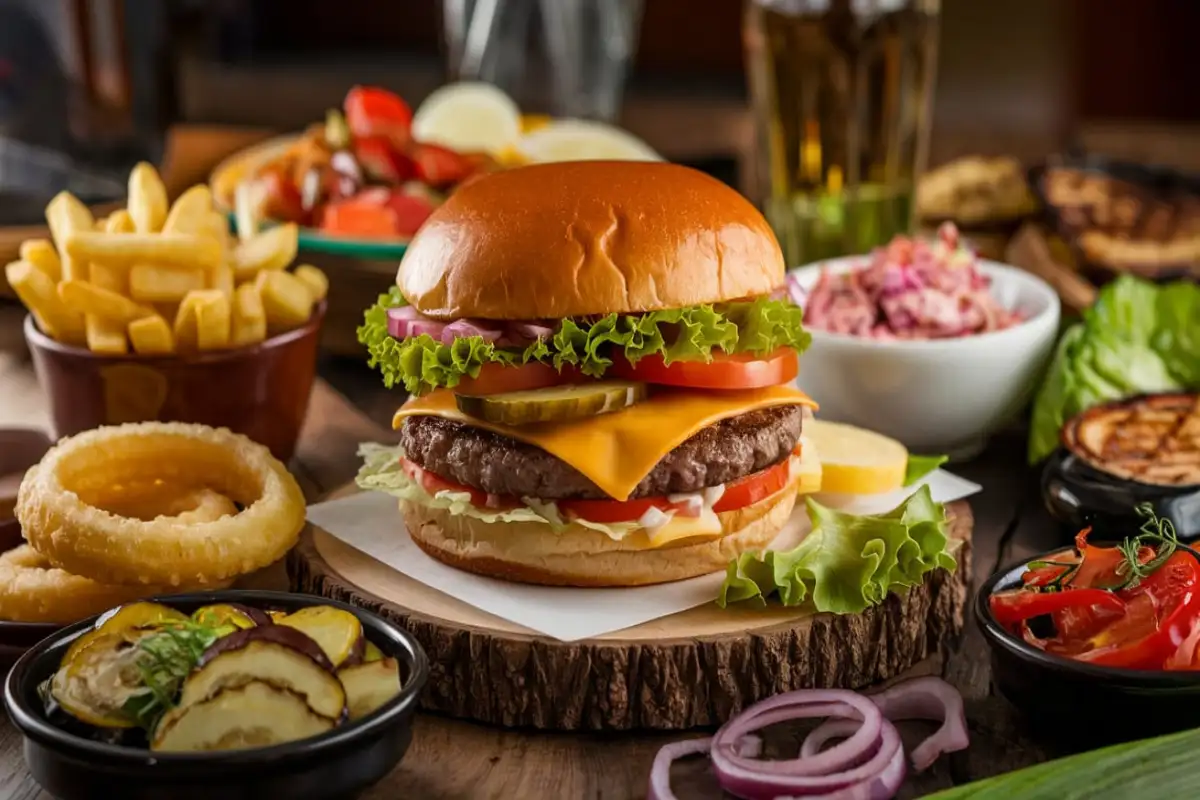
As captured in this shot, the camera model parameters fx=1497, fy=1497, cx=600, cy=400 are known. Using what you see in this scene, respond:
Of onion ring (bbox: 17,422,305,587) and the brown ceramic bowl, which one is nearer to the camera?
onion ring (bbox: 17,422,305,587)

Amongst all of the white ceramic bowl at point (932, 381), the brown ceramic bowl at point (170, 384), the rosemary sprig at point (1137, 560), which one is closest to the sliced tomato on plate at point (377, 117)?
the brown ceramic bowl at point (170, 384)

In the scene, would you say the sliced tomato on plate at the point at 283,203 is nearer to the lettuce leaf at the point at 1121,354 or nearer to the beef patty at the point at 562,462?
the beef patty at the point at 562,462

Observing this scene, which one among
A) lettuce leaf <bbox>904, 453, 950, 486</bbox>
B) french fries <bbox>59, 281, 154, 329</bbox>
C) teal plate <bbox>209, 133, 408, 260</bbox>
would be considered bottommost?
lettuce leaf <bbox>904, 453, 950, 486</bbox>

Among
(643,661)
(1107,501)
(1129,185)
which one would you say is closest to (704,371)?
(643,661)

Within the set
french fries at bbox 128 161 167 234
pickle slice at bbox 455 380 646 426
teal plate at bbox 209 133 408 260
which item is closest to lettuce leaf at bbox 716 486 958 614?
pickle slice at bbox 455 380 646 426

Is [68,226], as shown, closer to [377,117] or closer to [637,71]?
[377,117]

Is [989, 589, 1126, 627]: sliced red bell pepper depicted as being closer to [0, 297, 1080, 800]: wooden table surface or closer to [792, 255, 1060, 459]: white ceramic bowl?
[0, 297, 1080, 800]: wooden table surface
